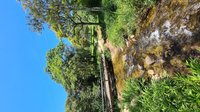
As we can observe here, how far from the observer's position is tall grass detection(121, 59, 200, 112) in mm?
7605

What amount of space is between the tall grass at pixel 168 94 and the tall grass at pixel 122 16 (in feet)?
9.65

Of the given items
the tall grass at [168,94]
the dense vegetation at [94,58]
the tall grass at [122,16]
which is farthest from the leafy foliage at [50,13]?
the tall grass at [168,94]

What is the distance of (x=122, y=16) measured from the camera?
16.4m

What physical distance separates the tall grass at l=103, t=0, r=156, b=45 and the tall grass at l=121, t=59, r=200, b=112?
2.94 meters

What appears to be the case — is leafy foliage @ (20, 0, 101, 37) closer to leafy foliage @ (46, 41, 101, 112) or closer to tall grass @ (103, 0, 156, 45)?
tall grass @ (103, 0, 156, 45)

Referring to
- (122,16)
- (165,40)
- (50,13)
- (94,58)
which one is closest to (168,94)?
(165,40)

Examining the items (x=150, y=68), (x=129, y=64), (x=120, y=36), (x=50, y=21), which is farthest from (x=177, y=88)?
(x=50, y=21)

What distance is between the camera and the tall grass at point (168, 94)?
761 centimetres

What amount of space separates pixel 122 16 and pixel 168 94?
7.14 metres

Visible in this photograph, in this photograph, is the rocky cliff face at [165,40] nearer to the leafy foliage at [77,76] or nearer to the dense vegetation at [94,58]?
the dense vegetation at [94,58]

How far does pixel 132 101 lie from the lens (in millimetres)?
13562

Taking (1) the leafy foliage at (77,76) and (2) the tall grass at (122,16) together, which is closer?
(2) the tall grass at (122,16)

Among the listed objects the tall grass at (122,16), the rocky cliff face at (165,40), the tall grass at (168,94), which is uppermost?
the tall grass at (122,16)

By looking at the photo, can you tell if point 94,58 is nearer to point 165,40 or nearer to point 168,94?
point 165,40
